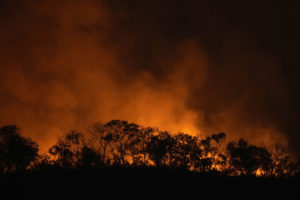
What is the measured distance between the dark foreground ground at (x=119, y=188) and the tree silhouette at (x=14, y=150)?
2509 cm

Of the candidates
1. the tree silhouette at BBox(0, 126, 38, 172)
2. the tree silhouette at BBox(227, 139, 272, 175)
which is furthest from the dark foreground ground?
the tree silhouette at BBox(227, 139, 272, 175)

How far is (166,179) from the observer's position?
31828mm

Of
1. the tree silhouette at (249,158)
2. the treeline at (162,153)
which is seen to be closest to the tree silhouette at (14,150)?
the treeline at (162,153)

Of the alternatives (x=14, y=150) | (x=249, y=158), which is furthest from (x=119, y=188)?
(x=249, y=158)

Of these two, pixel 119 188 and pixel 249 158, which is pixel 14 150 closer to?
pixel 119 188

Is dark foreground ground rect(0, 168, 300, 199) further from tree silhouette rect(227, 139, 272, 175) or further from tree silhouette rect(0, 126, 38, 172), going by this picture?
tree silhouette rect(227, 139, 272, 175)

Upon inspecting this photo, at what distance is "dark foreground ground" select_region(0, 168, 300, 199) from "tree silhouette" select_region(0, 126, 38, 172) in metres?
25.1

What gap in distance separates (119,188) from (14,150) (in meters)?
38.5

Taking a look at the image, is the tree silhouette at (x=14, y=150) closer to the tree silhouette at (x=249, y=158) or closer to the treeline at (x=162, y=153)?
the treeline at (x=162, y=153)

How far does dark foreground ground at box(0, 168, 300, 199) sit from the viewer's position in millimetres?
24562

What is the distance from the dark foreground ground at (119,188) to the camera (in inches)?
967

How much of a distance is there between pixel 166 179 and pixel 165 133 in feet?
117

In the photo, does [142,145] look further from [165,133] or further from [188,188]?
[188,188]

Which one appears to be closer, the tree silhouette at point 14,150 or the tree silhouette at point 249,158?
the tree silhouette at point 14,150
